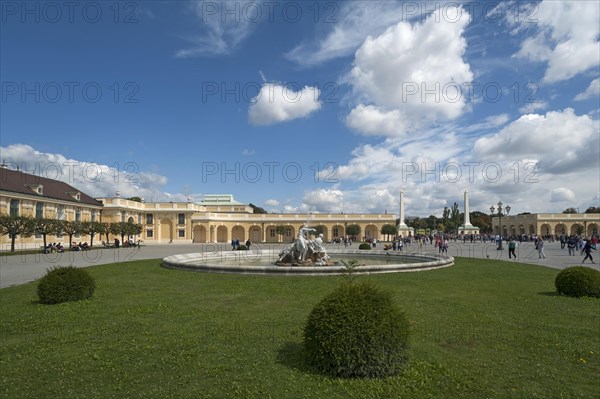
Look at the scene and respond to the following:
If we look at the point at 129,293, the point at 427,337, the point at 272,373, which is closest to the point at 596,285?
the point at 427,337

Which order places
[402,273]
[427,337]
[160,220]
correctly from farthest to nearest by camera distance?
[160,220]
[402,273]
[427,337]

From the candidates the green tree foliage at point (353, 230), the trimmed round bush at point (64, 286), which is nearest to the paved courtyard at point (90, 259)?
the trimmed round bush at point (64, 286)

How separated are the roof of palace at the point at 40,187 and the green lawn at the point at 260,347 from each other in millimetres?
42112

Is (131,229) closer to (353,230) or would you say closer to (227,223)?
(227,223)

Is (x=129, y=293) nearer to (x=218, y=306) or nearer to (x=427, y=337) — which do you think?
(x=218, y=306)

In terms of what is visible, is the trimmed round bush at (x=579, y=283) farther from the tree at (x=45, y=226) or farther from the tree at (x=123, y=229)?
the tree at (x=123, y=229)

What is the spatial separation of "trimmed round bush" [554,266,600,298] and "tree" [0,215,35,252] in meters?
40.4

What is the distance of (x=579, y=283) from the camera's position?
1118 centimetres

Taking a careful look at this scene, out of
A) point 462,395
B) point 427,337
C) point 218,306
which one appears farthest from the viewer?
point 218,306

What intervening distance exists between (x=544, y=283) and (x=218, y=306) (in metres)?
11.4

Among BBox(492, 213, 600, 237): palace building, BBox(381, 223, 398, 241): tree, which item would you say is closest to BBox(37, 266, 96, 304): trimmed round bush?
BBox(381, 223, 398, 241): tree

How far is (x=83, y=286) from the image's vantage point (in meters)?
10.9

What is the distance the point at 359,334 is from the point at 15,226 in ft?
131

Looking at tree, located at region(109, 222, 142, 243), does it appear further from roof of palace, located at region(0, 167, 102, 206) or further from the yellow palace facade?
the yellow palace facade
